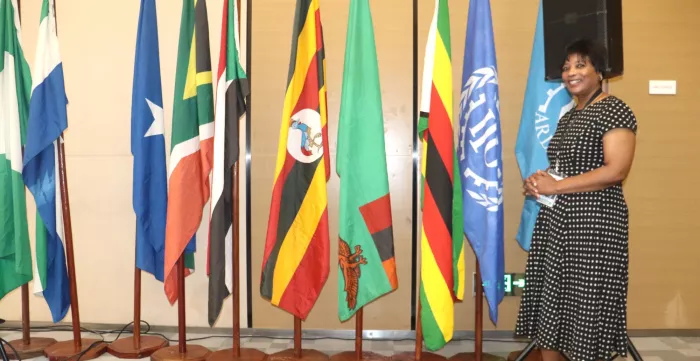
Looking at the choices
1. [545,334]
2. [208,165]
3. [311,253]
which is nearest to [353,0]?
[208,165]

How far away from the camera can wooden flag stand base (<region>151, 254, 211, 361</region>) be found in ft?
8.04

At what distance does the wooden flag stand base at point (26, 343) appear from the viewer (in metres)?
2.53

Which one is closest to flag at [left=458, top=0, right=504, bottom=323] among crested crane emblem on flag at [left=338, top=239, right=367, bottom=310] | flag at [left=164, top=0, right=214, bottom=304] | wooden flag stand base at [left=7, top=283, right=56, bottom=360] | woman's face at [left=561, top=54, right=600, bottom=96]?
woman's face at [left=561, top=54, right=600, bottom=96]

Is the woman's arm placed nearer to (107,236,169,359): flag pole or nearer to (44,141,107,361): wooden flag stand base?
(107,236,169,359): flag pole

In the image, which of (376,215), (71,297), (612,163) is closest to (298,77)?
(376,215)

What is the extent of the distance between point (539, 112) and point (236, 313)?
1.78 m

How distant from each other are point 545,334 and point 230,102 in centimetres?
167

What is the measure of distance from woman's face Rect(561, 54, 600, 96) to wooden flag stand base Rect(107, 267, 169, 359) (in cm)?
216

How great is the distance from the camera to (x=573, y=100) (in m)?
2.39

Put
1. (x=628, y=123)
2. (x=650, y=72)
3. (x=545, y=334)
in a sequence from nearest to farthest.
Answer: (x=628, y=123)
(x=545, y=334)
(x=650, y=72)

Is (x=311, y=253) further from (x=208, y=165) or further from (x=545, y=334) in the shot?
(x=545, y=334)

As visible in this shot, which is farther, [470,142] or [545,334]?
[470,142]

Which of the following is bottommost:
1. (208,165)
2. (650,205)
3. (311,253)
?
(311,253)

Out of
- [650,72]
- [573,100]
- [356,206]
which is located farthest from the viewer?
[650,72]
